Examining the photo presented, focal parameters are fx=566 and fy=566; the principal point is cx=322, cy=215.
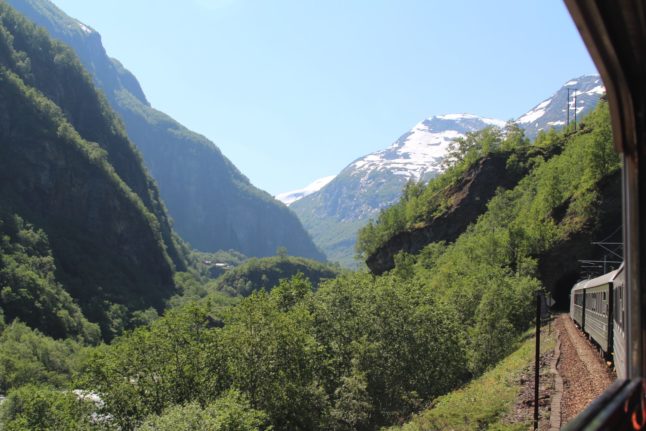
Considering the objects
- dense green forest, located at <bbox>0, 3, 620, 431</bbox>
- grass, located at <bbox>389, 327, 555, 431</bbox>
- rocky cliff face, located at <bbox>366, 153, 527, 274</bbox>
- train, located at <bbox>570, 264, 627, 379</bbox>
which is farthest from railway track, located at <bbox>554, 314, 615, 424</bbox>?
rocky cliff face, located at <bbox>366, 153, 527, 274</bbox>

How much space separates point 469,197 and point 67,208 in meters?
118

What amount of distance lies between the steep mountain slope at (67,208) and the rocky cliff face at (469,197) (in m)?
81.4

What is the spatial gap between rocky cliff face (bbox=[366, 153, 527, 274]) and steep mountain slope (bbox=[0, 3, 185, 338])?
267 feet

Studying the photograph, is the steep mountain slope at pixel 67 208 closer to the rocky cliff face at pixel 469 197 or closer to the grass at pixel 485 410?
the rocky cliff face at pixel 469 197

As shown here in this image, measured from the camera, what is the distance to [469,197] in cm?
10006

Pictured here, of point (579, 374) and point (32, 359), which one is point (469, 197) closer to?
point (32, 359)

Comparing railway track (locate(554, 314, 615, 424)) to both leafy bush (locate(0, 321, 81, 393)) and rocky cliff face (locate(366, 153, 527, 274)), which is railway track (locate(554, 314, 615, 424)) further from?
rocky cliff face (locate(366, 153, 527, 274))

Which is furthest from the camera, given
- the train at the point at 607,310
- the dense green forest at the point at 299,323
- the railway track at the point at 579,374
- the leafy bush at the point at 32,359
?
Answer: the leafy bush at the point at 32,359

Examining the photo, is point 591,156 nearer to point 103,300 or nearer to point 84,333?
point 84,333

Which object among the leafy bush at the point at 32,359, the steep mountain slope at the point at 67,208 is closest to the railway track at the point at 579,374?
the leafy bush at the point at 32,359

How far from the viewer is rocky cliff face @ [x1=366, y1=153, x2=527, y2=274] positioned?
99.3 meters

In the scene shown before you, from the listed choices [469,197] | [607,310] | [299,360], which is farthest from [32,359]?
[607,310]

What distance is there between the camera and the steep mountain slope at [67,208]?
145375 millimetres

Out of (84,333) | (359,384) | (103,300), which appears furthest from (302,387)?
(103,300)
